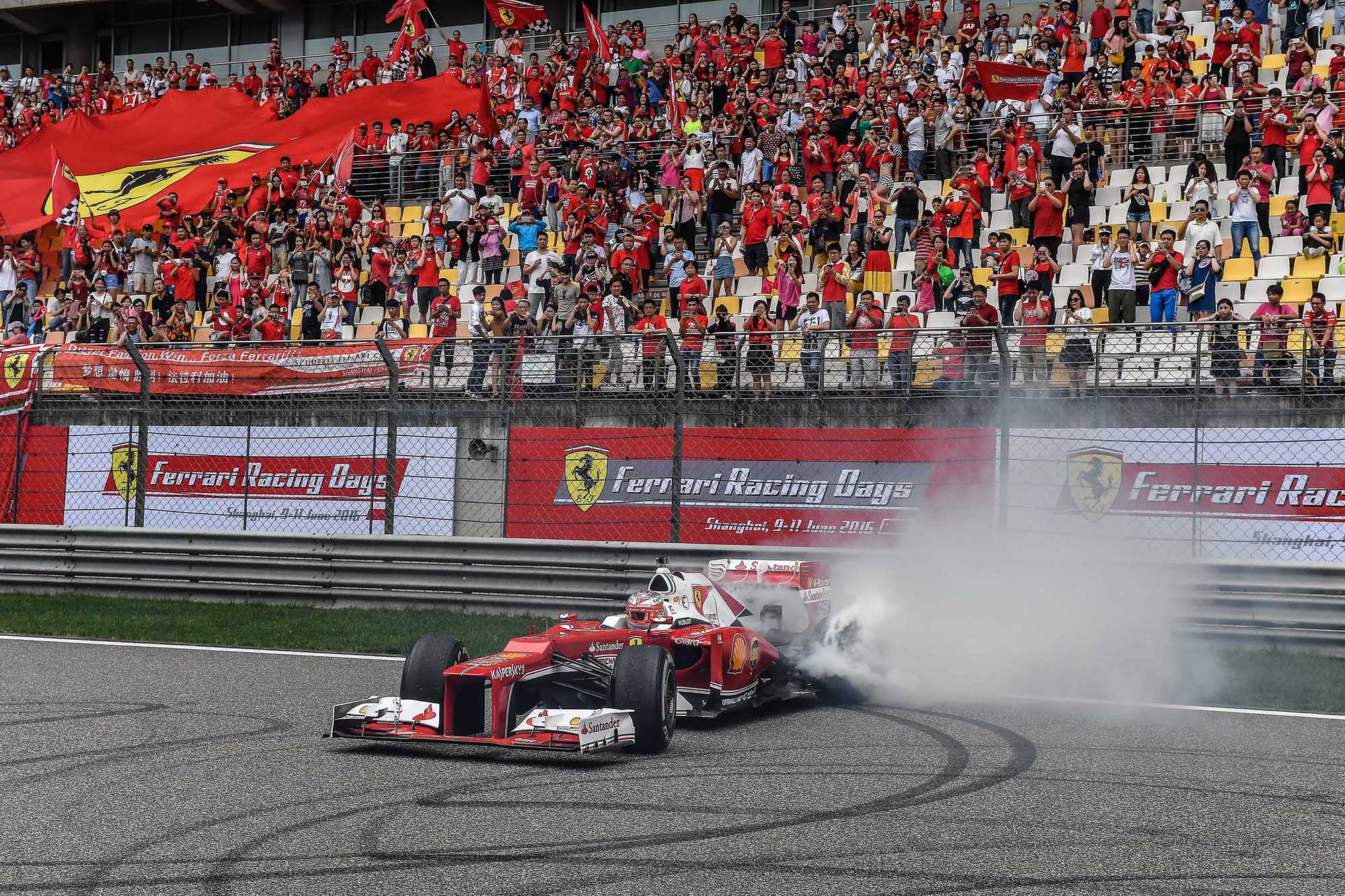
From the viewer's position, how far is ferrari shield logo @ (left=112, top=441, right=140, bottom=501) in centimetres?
1519

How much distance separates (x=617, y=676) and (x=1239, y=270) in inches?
487

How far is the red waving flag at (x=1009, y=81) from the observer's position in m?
21.0

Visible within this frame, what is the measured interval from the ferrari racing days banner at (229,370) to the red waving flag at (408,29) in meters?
15.8

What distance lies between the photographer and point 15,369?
16.0 m

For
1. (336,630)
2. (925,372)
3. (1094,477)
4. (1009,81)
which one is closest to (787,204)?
(1009,81)

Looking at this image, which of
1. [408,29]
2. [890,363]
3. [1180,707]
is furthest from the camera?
[408,29]

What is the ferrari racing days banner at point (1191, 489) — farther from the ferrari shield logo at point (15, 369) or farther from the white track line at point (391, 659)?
the ferrari shield logo at point (15, 369)

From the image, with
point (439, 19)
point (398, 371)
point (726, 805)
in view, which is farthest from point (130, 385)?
point (439, 19)

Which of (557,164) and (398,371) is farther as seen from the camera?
(557,164)

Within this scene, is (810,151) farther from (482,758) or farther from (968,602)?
A: (482,758)

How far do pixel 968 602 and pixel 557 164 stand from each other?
48.1 ft

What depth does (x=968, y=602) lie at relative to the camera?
34.0 feet

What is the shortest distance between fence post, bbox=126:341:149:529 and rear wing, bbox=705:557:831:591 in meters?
6.65

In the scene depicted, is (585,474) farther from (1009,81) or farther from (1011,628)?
(1009,81)
